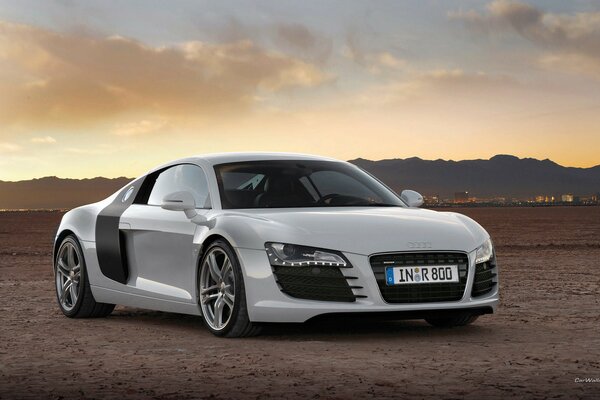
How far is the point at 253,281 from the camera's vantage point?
8.64 m

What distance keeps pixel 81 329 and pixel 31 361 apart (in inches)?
92.5

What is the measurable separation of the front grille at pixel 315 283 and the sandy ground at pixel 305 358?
0.40 meters

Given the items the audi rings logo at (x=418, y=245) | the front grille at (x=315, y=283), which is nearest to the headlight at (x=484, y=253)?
the audi rings logo at (x=418, y=245)

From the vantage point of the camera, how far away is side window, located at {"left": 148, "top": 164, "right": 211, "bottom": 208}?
32.7 feet

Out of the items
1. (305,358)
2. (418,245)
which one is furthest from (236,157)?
(305,358)

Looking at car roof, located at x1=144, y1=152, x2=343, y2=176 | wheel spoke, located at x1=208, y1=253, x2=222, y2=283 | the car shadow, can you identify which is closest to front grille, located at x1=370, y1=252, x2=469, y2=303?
the car shadow

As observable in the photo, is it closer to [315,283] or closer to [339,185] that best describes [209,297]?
[315,283]

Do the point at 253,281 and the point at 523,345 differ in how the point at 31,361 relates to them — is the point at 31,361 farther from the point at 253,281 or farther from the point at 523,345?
the point at 523,345

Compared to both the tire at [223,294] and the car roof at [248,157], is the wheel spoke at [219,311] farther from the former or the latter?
the car roof at [248,157]

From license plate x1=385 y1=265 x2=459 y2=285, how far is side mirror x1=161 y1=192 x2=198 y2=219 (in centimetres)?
191

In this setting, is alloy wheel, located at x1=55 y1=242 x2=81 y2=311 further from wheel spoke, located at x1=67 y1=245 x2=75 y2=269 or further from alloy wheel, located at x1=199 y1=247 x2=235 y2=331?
alloy wheel, located at x1=199 y1=247 x2=235 y2=331

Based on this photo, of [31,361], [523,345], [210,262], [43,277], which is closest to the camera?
[31,361]

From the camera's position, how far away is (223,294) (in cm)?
902

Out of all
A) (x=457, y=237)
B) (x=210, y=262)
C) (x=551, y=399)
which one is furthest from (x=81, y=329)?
(x=551, y=399)
